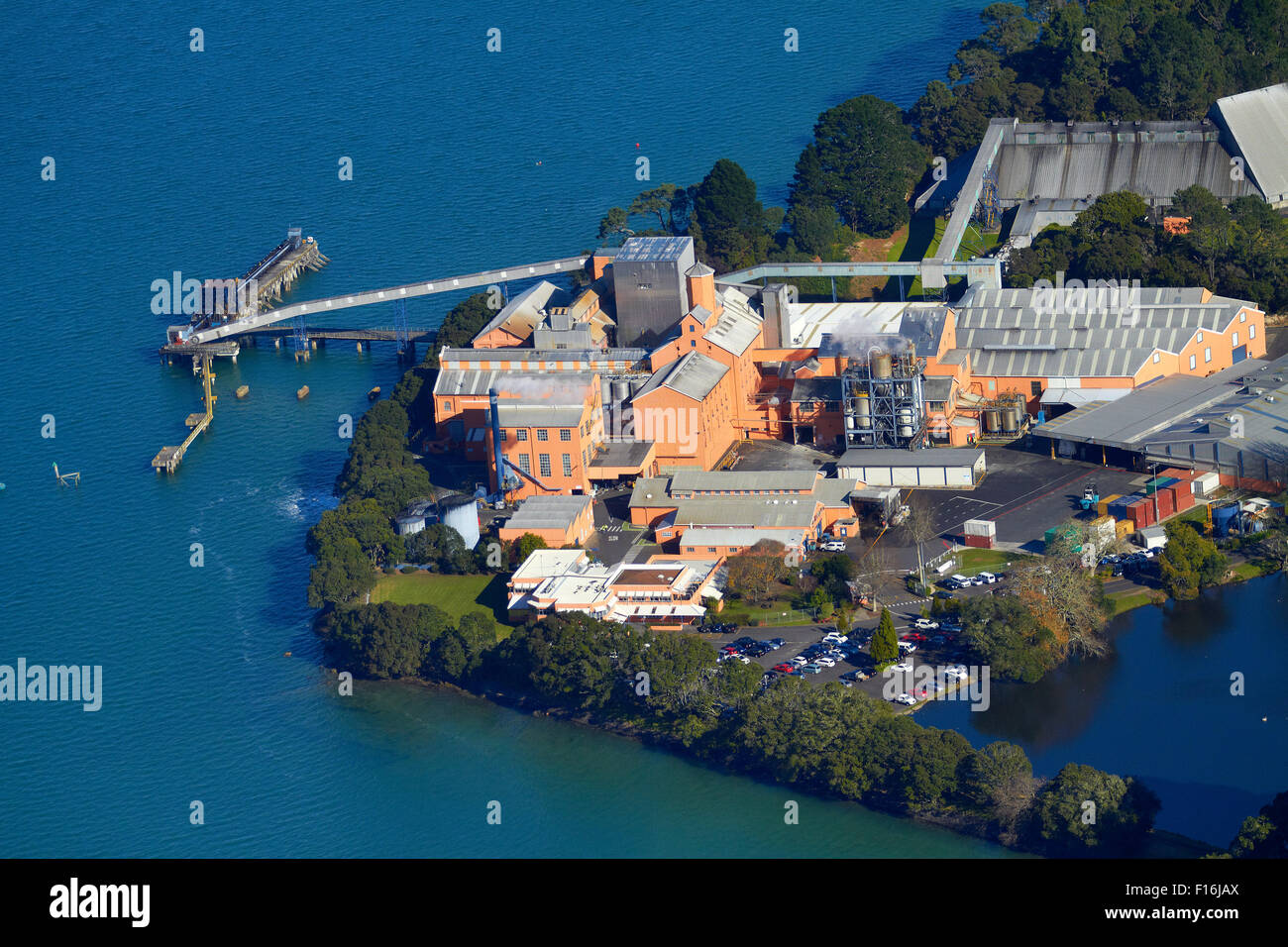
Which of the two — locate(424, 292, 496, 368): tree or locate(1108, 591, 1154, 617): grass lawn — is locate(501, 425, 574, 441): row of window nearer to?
locate(424, 292, 496, 368): tree

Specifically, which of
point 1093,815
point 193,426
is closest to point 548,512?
point 193,426

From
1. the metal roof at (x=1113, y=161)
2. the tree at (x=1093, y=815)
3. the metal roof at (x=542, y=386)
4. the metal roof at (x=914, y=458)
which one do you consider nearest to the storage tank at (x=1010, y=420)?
the metal roof at (x=914, y=458)

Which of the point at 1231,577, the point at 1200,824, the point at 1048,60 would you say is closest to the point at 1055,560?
the point at 1231,577

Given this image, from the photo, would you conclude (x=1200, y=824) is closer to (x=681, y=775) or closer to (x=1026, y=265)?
(x=681, y=775)

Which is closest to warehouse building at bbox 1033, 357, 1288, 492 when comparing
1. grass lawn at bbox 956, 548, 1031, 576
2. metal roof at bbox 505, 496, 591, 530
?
grass lawn at bbox 956, 548, 1031, 576

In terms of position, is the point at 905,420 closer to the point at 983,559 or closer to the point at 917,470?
the point at 917,470

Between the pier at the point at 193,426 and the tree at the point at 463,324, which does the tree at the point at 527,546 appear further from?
the pier at the point at 193,426
